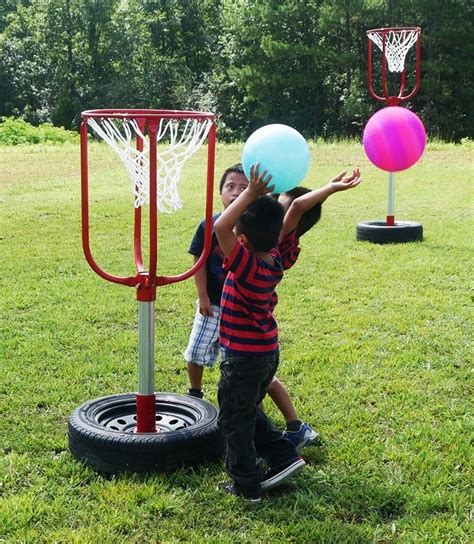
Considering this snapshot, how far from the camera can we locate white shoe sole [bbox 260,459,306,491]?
3.17m

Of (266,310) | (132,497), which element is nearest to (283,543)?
(132,497)

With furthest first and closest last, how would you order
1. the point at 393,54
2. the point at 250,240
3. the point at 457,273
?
the point at 393,54, the point at 457,273, the point at 250,240

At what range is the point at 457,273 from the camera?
745cm

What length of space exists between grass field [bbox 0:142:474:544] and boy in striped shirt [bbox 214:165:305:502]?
184 millimetres

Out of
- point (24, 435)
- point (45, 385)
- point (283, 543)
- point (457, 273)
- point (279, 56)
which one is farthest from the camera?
point (279, 56)

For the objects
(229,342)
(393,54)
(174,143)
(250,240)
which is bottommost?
(229,342)

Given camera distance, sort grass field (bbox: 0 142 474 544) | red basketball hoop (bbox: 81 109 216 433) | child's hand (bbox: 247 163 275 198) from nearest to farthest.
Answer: child's hand (bbox: 247 163 275 198) < grass field (bbox: 0 142 474 544) < red basketball hoop (bbox: 81 109 216 433)

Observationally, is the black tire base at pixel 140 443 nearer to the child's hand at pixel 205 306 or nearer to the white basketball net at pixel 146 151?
the child's hand at pixel 205 306

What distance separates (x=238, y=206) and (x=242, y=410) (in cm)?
83

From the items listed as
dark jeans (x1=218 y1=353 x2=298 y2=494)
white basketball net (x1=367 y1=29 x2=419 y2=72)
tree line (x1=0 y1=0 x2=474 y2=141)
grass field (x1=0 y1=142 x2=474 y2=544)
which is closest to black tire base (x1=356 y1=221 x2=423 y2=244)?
grass field (x1=0 y1=142 x2=474 y2=544)

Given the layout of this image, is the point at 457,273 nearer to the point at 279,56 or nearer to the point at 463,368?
the point at 463,368

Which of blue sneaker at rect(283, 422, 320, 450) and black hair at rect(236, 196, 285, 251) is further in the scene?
blue sneaker at rect(283, 422, 320, 450)

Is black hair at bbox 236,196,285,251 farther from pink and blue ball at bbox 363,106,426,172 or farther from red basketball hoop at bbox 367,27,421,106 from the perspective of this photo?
red basketball hoop at bbox 367,27,421,106

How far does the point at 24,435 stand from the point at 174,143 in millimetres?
1592
